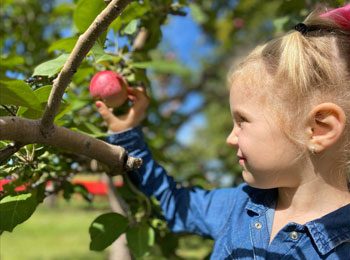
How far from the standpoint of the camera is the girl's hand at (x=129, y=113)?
3.44 ft

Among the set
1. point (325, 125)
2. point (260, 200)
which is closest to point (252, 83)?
point (325, 125)

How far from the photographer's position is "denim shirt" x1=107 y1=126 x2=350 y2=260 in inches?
32.6

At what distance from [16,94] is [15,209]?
0.36 m

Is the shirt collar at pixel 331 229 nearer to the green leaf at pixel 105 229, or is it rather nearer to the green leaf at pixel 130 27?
the green leaf at pixel 105 229

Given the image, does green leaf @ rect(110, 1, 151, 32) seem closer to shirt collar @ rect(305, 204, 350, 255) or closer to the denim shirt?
the denim shirt

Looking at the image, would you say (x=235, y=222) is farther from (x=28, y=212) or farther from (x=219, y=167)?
(x=219, y=167)

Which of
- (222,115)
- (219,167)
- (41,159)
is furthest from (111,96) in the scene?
(222,115)

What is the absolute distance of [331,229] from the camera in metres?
0.83

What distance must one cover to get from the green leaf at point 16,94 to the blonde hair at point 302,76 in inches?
18.8

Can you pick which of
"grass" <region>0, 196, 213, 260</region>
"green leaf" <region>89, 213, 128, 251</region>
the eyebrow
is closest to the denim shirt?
"green leaf" <region>89, 213, 128, 251</region>

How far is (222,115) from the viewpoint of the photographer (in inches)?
339

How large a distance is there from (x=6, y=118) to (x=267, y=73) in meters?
0.54

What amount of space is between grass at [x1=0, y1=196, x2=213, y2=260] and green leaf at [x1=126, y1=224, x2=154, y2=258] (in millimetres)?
1022

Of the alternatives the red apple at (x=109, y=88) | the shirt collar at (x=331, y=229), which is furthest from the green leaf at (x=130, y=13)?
the shirt collar at (x=331, y=229)
